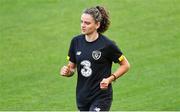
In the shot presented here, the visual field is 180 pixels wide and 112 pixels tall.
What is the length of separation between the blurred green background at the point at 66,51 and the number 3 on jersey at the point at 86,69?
4428mm

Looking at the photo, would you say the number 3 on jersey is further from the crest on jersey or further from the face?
the face

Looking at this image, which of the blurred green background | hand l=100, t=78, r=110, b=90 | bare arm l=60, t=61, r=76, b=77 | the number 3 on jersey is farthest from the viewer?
the blurred green background

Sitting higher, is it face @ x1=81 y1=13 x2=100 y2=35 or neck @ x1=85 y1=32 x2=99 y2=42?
face @ x1=81 y1=13 x2=100 y2=35

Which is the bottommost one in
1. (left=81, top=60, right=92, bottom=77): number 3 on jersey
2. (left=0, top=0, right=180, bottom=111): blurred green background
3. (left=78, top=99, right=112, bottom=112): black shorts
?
(left=0, top=0, right=180, bottom=111): blurred green background

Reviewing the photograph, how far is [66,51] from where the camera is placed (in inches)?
640

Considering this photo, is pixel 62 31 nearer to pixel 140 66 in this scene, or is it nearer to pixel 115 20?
pixel 115 20

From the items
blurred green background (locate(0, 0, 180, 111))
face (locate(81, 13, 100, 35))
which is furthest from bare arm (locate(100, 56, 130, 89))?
blurred green background (locate(0, 0, 180, 111))

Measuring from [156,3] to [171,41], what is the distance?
310 centimetres

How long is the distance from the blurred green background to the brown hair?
429cm

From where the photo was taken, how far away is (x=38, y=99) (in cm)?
1332

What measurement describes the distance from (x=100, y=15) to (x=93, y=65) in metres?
0.62

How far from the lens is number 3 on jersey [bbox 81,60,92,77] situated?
27.1 feet

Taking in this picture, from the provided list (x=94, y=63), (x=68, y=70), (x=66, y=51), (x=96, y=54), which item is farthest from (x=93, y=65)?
(x=66, y=51)

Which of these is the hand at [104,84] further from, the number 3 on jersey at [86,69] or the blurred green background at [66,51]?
the blurred green background at [66,51]
